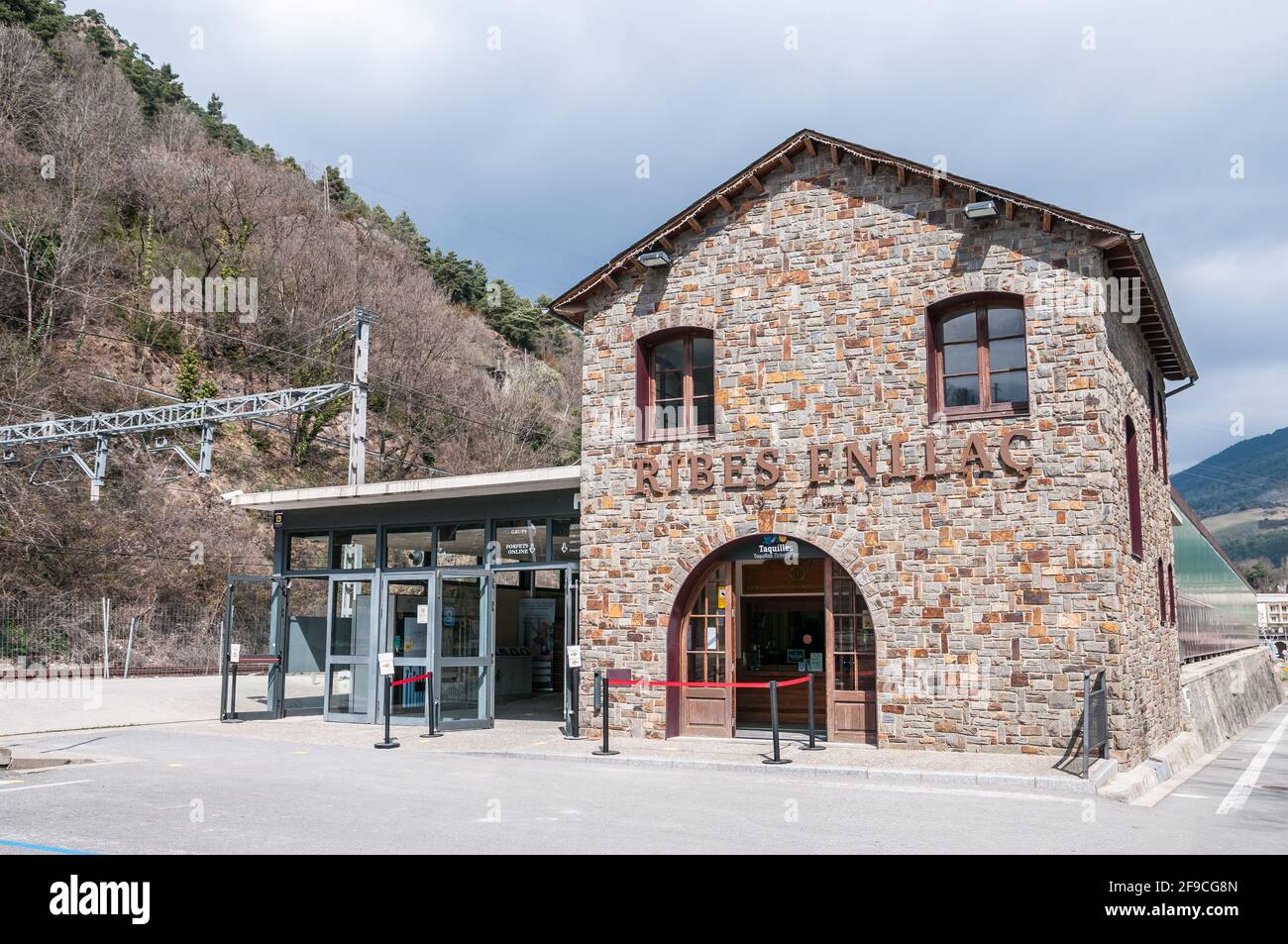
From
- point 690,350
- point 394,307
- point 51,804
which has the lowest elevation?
point 51,804

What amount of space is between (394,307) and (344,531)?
28816 millimetres

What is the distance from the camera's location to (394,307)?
4559cm

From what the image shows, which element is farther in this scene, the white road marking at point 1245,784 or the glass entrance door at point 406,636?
the glass entrance door at point 406,636

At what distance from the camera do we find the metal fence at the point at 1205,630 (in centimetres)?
2219

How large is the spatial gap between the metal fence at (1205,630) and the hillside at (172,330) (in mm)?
27373

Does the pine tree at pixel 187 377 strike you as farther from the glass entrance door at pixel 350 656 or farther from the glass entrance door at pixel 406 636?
the glass entrance door at pixel 406 636

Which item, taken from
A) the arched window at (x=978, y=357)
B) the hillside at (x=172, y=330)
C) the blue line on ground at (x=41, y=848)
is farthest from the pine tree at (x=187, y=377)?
the blue line on ground at (x=41, y=848)

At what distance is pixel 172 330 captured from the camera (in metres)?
39.8

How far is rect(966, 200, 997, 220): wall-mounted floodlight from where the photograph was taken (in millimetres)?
12945

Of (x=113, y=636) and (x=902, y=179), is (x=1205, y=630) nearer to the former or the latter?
(x=902, y=179)

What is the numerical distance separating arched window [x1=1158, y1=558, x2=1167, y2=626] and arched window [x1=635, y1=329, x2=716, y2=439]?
25.8 feet
